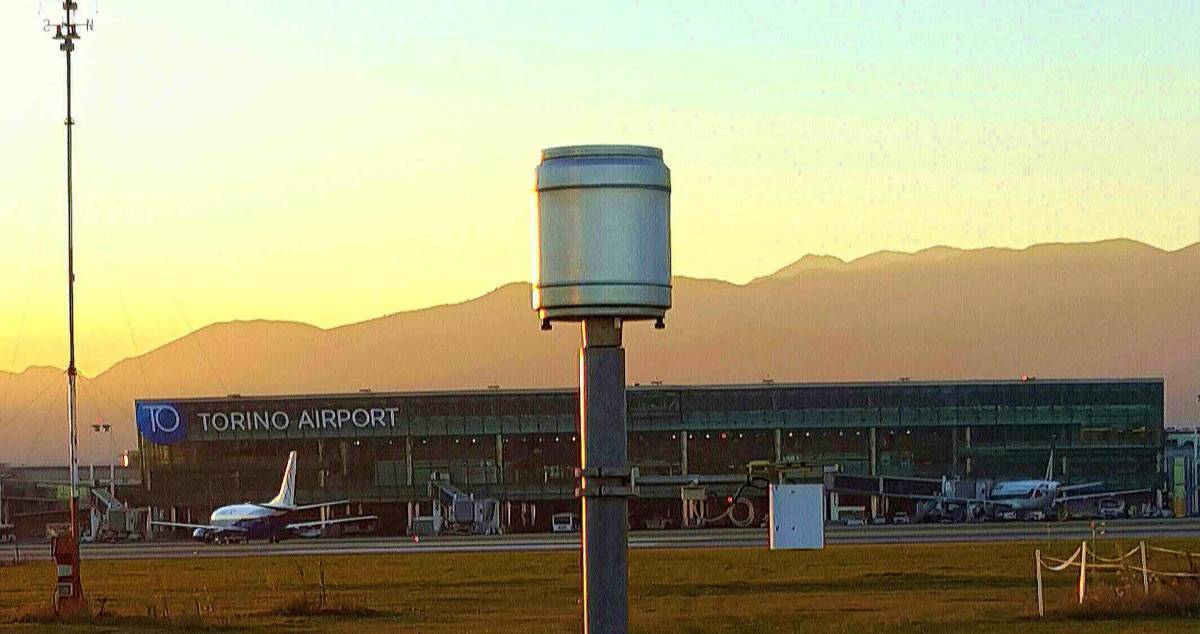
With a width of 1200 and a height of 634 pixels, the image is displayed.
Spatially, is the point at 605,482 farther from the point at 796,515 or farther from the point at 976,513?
the point at 976,513

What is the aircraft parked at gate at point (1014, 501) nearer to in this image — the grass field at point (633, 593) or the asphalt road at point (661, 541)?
the asphalt road at point (661, 541)

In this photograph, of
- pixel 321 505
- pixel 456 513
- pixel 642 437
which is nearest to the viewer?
pixel 321 505

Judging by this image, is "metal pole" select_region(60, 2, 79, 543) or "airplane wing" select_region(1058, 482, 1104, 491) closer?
"metal pole" select_region(60, 2, 79, 543)

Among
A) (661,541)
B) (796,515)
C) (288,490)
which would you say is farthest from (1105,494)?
(796,515)

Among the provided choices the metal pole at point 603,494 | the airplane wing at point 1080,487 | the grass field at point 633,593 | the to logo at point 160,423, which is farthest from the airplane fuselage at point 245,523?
the metal pole at point 603,494

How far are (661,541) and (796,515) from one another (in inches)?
3032

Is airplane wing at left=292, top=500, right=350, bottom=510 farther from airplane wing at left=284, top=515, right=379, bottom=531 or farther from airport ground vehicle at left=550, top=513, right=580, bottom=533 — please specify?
airport ground vehicle at left=550, top=513, right=580, bottom=533

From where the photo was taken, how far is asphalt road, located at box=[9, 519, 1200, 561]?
280 ft

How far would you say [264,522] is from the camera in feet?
394

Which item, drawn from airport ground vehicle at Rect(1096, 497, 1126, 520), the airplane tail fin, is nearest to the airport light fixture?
the airplane tail fin

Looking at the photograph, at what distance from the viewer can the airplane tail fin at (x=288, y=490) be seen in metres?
123

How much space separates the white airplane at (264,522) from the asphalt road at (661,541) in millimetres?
7528

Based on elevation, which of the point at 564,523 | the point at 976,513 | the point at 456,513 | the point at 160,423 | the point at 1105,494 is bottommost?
the point at 564,523

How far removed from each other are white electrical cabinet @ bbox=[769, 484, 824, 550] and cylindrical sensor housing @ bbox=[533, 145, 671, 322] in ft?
7.70
